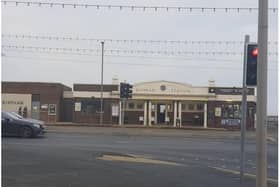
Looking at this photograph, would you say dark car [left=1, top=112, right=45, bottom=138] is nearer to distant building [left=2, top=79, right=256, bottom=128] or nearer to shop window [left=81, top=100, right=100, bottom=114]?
distant building [left=2, top=79, right=256, bottom=128]

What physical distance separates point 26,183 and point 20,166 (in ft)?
9.23

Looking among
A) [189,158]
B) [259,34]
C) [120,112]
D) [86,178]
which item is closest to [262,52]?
[259,34]

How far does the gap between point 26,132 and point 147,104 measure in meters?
29.9

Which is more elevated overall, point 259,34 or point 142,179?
point 259,34

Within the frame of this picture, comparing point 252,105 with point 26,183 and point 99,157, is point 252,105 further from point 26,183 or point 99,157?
point 26,183

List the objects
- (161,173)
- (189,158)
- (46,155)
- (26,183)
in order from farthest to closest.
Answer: (189,158)
(46,155)
(161,173)
(26,183)

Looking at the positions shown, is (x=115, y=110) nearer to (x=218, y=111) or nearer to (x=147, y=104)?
(x=147, y=104)

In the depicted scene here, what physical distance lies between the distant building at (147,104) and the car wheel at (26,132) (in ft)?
90.8

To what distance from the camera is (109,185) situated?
33.4ft

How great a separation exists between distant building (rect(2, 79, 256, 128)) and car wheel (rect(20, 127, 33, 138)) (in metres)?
27.7

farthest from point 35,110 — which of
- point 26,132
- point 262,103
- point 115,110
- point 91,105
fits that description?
point 262,103

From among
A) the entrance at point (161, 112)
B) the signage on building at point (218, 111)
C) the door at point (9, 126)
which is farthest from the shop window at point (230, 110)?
the door at point (9, 126)

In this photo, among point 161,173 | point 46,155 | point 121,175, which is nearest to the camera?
point 121,175

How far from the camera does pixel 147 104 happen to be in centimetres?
5475
